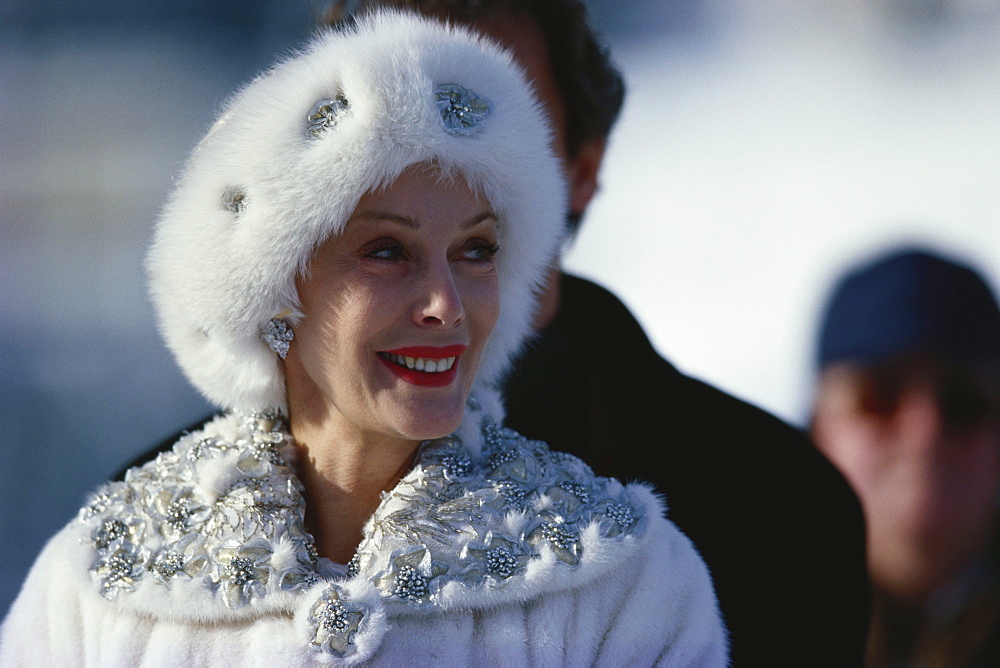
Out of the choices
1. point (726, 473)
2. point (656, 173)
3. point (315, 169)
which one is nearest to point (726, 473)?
point (726, 473)

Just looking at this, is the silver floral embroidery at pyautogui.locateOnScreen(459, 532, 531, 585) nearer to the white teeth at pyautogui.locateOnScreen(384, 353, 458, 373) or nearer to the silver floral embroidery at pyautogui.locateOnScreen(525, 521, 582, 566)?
the silver floral embroidery at pyautogui.locateOnScreen(525, 521, 582, 566)

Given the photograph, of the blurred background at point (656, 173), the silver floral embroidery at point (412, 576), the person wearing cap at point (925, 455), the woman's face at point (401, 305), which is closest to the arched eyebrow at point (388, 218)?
the woman's face at point (401, 305)

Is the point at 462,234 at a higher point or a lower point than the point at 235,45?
lower

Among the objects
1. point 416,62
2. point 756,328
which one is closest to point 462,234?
point 416,62

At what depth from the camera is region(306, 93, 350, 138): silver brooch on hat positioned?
5.94 feet

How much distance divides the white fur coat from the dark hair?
1259 millimetres

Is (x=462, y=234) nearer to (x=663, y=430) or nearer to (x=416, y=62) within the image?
(x=416, y=62)

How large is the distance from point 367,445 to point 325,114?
650mm

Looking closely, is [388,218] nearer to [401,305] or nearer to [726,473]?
[401,305]

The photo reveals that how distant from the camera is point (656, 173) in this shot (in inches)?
222

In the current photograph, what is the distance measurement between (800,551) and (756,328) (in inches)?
124

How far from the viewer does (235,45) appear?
6.03m

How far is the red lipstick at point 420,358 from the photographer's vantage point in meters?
1.83

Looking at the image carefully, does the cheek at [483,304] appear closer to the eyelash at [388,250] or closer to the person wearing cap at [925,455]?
the eyelash at [388,250]
